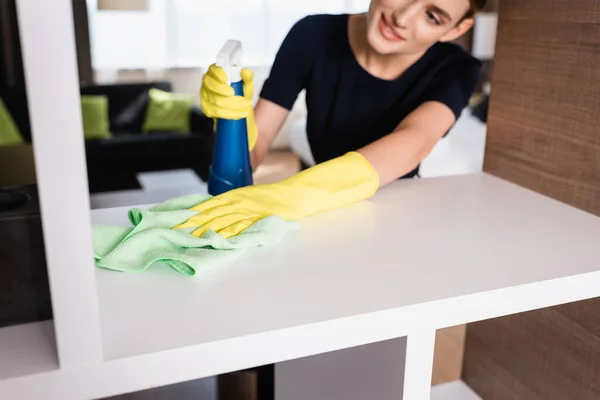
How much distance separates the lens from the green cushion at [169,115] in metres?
4.04

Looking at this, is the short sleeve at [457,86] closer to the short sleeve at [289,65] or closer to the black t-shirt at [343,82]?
the black t-shirt at [343,82]

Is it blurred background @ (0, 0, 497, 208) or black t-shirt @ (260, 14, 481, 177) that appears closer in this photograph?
black t-shirt @ (260, 14, 481, 177)

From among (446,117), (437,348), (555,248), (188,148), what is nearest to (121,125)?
(188,148)

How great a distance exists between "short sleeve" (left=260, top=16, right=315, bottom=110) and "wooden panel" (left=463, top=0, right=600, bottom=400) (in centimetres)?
37

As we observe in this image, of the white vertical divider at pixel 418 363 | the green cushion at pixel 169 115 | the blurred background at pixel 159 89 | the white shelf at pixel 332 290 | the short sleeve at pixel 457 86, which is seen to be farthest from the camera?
the green cushion at pixel 169 115

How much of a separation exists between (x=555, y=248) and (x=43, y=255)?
551mm

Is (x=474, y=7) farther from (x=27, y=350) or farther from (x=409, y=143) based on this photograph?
(x=27, y=350)

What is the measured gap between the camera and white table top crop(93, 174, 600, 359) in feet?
1.68

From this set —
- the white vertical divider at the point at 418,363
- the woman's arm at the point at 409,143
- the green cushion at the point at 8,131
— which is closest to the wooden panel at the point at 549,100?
the woman's arm at the point at 409,143

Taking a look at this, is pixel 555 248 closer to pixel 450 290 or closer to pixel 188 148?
pixel 450 290

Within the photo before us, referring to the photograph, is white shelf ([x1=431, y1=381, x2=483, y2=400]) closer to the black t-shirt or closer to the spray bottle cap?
the black t-shirt

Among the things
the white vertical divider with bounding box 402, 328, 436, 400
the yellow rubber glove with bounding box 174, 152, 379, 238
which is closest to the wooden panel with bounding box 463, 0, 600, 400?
the yellow rubber glove with bounding box 174, 152, 379, 238

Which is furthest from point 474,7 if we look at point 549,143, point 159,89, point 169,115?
point 159,89

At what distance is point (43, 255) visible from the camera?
0.49 meters
